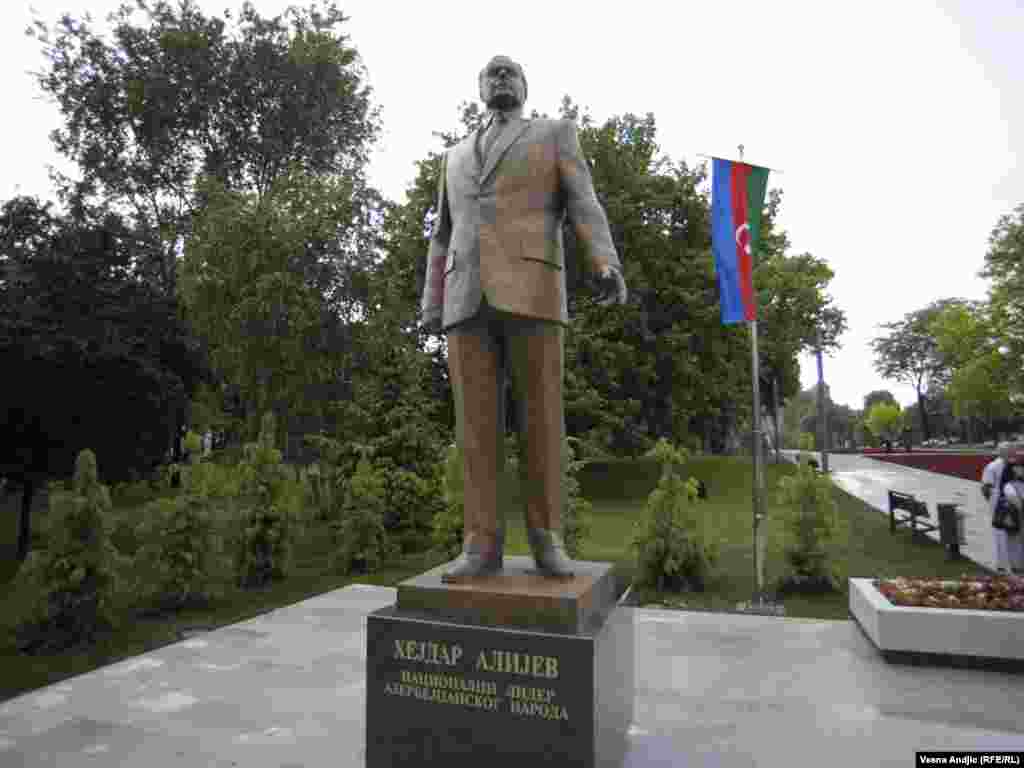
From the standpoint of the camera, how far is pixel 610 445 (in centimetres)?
2133

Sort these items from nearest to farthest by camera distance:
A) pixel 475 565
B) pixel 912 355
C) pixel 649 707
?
pixel 475 565
pixel 649 707
pixel 912 355

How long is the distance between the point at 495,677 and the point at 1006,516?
7948 millimetres

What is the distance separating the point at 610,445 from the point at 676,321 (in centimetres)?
450

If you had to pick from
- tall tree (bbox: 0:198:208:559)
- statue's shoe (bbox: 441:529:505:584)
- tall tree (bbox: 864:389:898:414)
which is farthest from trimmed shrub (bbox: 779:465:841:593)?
tall tree (bbox: 864:389:898:414)

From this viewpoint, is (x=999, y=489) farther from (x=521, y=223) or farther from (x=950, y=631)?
(x=521, y=223)

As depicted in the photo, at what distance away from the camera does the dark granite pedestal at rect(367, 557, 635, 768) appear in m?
3.28

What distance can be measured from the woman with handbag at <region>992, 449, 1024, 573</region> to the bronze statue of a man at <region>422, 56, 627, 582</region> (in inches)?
283

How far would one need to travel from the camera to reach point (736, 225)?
8.41 meters

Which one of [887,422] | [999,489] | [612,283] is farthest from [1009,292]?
[887,422]

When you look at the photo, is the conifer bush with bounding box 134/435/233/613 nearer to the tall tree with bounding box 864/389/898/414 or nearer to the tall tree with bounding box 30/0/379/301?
the tall tree with bounding box 30/0/379/301

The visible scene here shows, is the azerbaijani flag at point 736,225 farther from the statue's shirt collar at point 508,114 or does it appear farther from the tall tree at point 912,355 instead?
the tall tree at point 912,355

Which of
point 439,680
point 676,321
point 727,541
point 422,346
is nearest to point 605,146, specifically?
point 676,321

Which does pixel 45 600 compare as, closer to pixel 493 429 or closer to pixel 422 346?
pixel 493 429

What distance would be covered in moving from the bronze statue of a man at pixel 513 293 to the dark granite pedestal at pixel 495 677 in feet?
1.12
